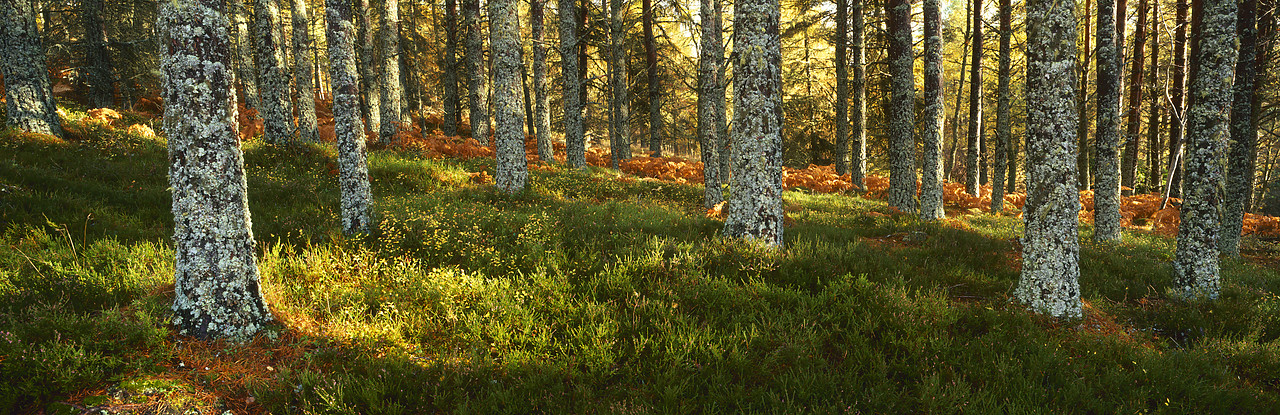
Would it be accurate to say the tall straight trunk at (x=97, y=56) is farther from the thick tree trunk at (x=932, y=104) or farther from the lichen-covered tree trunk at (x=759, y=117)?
the thick tree trunk at (x=932, y=104)

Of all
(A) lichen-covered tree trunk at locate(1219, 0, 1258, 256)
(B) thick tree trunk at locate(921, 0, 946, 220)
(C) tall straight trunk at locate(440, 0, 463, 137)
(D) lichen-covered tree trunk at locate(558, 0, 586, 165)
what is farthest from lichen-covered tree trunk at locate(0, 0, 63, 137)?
(A) lichen-covered tree trunk at locate(1219, 0, 1258, 256)

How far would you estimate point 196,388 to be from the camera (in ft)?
12.6

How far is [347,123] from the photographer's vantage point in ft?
23.8

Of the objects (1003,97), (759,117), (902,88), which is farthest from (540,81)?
(1003,97)

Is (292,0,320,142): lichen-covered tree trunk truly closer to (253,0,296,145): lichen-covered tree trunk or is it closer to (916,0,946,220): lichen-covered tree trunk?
(253,0,296,145): lichen-covered tree trunk

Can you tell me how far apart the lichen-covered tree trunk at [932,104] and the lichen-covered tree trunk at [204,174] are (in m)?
11.4

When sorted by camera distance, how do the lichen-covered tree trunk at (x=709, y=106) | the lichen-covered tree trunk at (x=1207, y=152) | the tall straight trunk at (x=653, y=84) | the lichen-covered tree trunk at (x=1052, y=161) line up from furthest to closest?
the tall straight trunk at (x=653, y=84)
the lichen-covered tree trunk at (x=709, y=106)
the lichen-covered tree trunk at (x=1207, y=152)
the lichen-covered tree trunk at (x=1052, y=161)

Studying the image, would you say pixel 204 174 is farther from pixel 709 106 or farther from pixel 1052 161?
pixel 709 106

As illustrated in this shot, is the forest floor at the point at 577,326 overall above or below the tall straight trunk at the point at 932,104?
below

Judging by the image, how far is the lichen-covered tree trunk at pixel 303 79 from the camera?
13484 millimetres

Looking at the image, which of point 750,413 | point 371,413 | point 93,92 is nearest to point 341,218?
point 371,413

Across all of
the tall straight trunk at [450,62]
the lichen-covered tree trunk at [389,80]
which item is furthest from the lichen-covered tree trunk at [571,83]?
the tall straight trunk at [450,62]

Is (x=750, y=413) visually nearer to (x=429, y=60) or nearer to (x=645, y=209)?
(x=645, y=209)

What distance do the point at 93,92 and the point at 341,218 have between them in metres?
18.5
